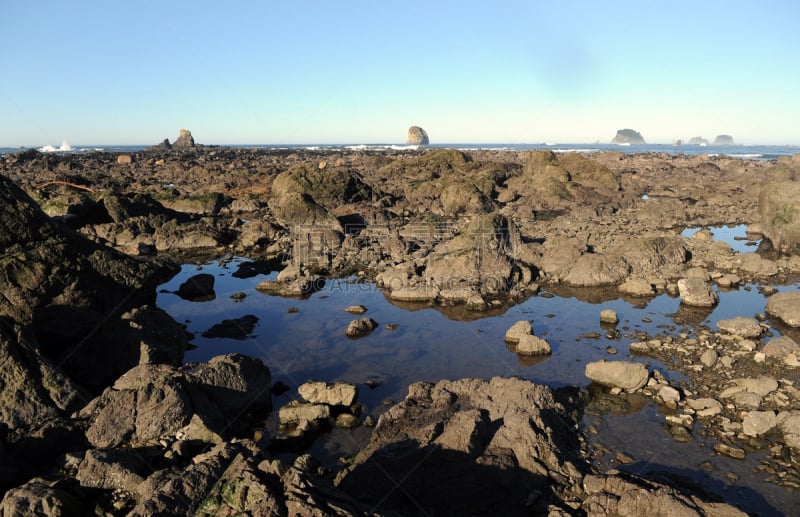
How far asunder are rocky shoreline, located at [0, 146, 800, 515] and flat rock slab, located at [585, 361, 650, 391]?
0.18 feet

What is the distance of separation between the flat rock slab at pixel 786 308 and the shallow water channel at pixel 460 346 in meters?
0.72

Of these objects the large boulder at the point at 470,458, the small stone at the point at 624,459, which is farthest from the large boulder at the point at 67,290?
the small stone at the point at 624,459

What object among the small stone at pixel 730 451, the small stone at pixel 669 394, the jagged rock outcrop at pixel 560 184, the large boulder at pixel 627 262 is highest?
the jagged rock outcrop at pixel 560 184

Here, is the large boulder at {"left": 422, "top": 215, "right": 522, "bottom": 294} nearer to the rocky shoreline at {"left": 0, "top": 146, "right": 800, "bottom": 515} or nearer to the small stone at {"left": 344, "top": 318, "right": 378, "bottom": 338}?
the rocky shoreline at {"left": 0, "top": 146, "right": 800, "bottom": 515}

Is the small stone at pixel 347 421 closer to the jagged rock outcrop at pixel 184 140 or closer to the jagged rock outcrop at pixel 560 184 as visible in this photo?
the jagged rock outcrop at pixel 560 184

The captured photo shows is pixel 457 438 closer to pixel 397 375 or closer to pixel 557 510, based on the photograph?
pixel 557 510

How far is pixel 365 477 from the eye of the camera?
10070 millimetres

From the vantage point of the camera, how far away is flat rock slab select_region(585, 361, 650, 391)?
14367 millimetres

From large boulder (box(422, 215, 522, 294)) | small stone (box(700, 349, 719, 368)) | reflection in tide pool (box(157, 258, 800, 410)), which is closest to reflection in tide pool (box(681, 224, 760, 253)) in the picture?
reflection in tide pool (box(157, 258, 800, 410))

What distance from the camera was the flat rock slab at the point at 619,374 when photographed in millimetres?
14367

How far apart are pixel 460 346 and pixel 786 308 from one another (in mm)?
11984

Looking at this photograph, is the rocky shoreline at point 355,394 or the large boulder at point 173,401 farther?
the large boulder at point 173,401

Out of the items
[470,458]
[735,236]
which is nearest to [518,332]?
[470,458]

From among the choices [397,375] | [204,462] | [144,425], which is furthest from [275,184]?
[204,462]
